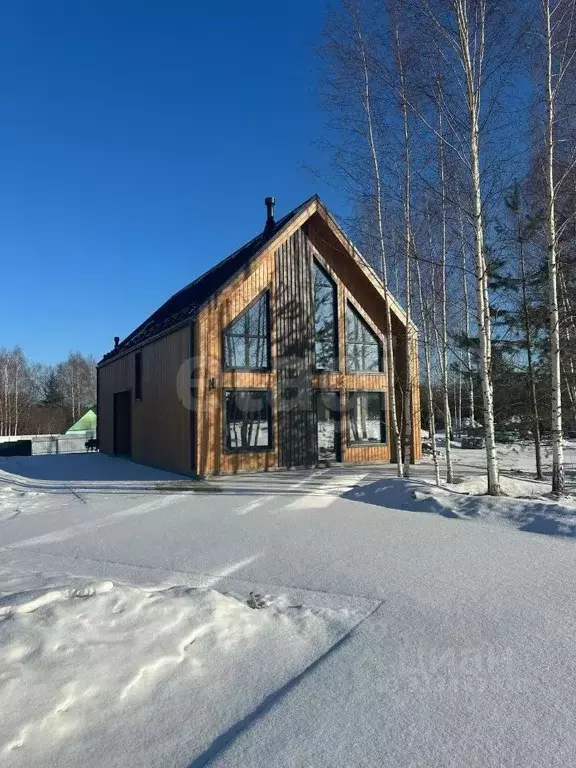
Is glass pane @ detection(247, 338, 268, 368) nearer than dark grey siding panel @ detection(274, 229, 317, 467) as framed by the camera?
Yes

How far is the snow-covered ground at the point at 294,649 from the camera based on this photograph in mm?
2582

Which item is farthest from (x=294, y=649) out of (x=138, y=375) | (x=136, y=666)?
(x=138, y=375)

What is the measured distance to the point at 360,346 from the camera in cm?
1576

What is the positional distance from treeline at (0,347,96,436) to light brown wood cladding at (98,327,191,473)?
35758mm

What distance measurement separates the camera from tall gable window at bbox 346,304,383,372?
1559 centimetres

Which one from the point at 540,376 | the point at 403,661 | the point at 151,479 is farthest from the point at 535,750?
the point at 540,376

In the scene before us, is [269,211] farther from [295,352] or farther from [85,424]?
[85,424]

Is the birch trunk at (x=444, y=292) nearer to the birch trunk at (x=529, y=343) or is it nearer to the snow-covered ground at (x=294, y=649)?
the birch trunk at (x=529, y=343)

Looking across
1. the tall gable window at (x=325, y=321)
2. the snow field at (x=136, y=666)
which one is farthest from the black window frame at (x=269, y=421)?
the snow field at (x=136, y=666)

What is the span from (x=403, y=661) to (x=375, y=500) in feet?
20.1

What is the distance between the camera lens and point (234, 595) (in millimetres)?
4652

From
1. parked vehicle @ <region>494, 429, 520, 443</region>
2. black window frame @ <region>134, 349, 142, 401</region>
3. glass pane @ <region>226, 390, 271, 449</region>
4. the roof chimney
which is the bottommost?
parked vehicle @ <region>494, 429, 520, 443</region>

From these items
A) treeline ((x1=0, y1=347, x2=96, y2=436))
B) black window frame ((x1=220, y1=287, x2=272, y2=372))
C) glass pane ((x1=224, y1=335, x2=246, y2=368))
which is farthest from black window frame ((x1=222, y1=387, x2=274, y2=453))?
treeline ((x1=0, y1=347, x2=96, y2=436))

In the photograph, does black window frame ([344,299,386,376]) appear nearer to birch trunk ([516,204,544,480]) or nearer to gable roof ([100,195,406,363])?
gable roof ([100,195,406,363])
